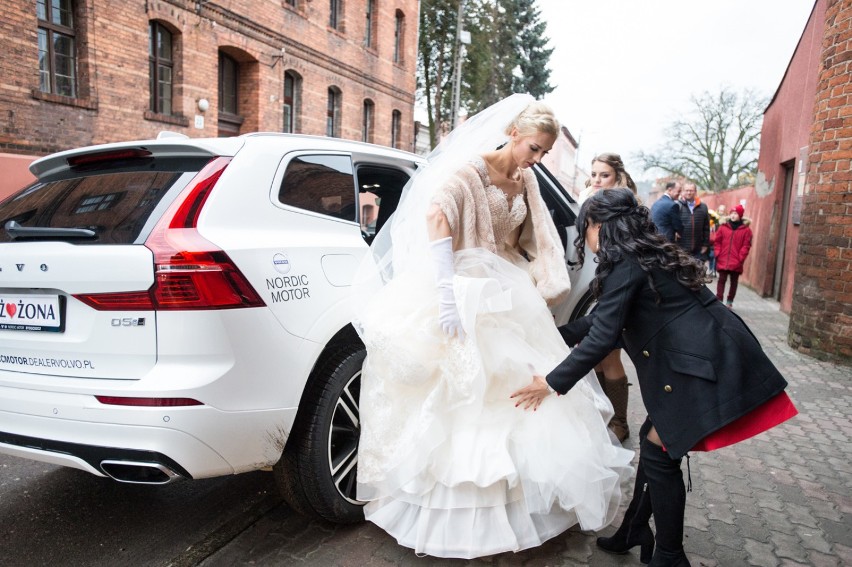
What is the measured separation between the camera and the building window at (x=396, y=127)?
2398 centimetres

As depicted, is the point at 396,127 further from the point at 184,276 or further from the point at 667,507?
the point at 667,507

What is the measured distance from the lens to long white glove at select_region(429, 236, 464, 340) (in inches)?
102

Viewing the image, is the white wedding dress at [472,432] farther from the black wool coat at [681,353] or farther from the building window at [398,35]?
the building window at [398,35]

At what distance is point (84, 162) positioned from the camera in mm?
2773

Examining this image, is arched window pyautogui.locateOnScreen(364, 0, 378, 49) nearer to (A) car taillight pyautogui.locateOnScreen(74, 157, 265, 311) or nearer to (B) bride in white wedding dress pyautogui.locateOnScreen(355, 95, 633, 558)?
(B) bride in white wedding dress pyautogui.locateOnScreen(355, 95, 633, 558)

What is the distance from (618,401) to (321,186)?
2.34 metres

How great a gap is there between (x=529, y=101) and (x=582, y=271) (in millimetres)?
1734

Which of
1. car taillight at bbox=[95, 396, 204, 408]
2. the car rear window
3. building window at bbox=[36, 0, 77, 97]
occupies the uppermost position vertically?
building window at bbox=[36, 0, 77, 97]

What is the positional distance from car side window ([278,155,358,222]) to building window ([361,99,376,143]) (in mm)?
19276

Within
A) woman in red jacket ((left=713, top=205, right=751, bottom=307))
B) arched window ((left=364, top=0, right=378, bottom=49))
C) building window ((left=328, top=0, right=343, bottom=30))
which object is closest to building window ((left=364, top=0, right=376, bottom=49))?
arched window ((left=364, top=0, right=378, bottom=49))

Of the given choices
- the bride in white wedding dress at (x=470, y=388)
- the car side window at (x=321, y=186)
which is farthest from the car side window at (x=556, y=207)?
the car side window at (x=321, y=186)

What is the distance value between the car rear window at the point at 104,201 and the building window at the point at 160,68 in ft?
38.6

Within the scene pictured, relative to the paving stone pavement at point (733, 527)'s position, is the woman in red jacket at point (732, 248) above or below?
above

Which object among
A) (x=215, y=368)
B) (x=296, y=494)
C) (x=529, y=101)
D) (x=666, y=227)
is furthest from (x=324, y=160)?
(x=666, y=227)
